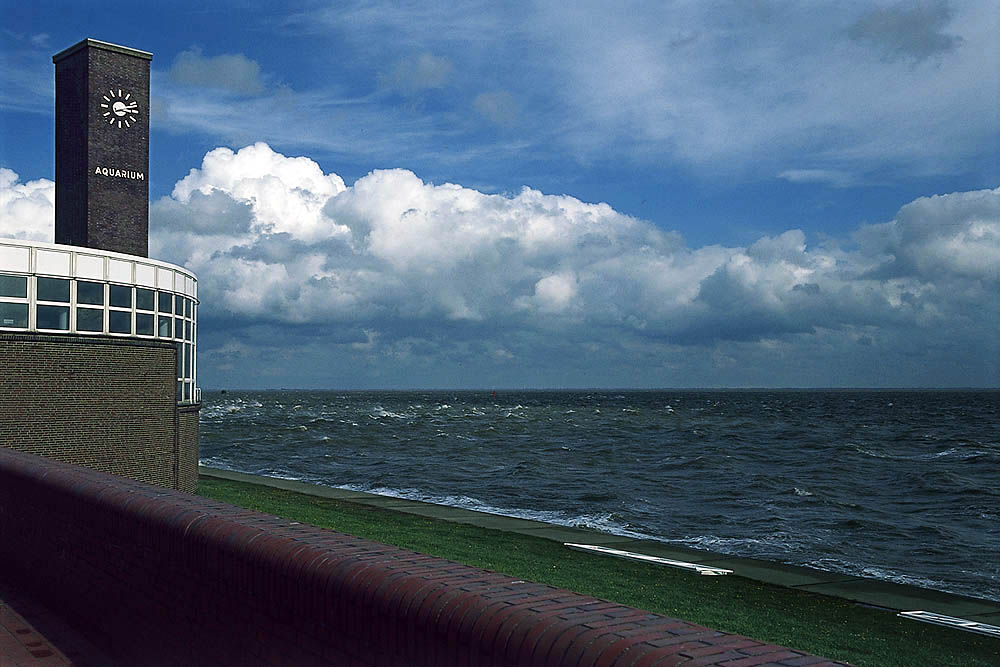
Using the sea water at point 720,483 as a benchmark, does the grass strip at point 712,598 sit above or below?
above

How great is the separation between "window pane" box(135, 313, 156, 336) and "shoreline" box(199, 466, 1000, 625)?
6877 mm

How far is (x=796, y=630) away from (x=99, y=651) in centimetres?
736

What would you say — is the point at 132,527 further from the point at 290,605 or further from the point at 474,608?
the point at 474,608

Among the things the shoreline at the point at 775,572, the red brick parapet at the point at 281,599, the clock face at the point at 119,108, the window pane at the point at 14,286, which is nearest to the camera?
the red brick parapet at the point at 281,599

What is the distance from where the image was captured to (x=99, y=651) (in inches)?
247

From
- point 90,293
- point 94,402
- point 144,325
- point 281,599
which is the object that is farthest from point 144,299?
point 281,599

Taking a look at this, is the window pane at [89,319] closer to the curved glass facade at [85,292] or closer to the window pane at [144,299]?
the curved glass facade at [85,292]

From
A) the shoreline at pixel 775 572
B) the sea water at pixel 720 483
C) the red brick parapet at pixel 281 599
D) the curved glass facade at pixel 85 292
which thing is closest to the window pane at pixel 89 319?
the curved glass facade at pixel 85 292

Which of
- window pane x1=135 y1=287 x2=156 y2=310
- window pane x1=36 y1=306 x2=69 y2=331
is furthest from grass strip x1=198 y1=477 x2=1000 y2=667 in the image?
window pane x1=36 y1=306 x2=69 y2=331

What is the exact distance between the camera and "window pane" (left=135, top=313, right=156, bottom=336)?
60.1ft

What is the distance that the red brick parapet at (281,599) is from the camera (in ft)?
9.92

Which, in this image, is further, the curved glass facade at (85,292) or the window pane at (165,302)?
the window pane at (165,302)

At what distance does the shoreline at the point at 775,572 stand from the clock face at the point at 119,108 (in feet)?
38.2

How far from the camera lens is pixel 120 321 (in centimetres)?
1786
